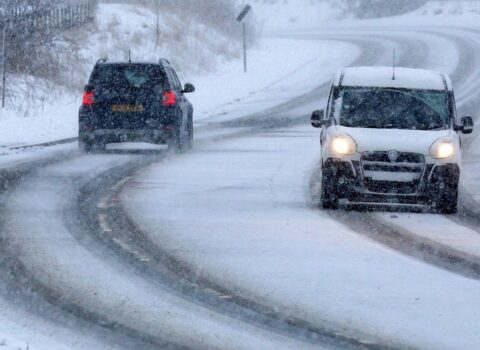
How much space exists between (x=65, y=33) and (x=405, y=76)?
22.0m

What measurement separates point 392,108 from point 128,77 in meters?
7.76

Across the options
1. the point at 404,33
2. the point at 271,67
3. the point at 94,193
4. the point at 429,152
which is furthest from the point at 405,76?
the point at 404,33

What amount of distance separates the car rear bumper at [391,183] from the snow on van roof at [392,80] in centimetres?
158

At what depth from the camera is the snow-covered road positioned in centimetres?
844

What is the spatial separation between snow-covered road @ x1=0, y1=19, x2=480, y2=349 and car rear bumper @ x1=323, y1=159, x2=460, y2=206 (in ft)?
0.86

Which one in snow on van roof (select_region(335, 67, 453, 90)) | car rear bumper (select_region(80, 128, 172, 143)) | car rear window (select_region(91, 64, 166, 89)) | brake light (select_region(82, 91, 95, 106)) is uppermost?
snow on van roof (select_region(335, 67, 453, 90))

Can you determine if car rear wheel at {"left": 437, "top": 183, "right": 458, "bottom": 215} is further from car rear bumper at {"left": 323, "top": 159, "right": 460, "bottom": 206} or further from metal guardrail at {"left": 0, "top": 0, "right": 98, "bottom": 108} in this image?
metal guardrail at {"left": 0, "top": 0, "right": 98, "bottom": 108}

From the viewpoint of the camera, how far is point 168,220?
13992 millimetres

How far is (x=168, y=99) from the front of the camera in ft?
74.5

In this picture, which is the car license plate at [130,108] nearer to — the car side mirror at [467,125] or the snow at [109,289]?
the snow at [109,289]

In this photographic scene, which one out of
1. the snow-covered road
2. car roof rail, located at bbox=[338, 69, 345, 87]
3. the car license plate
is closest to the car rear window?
the car license plate

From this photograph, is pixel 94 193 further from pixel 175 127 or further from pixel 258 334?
pixel 258 334

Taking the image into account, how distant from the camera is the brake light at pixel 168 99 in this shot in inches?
894

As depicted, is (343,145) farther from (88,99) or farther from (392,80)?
(88,99)
